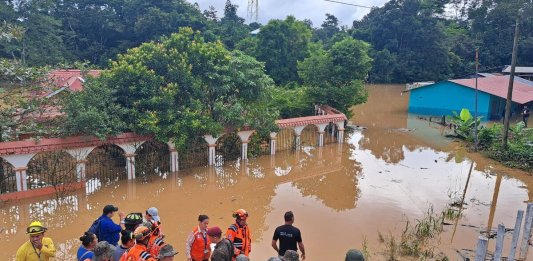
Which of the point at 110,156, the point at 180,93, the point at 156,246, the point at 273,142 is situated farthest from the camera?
the point at 273,142

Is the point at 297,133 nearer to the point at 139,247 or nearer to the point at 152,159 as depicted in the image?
the point at 152,159

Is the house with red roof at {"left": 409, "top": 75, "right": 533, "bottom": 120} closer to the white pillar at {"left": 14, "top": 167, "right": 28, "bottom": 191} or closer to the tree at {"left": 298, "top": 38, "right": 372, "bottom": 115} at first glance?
the tree at {"left": 298, "top": 38, "right": 372, "bottom": 115}

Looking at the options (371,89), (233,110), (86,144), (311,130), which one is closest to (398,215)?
(233,110)

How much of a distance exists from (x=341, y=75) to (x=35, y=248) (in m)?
18.8

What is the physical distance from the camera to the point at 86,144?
42.7ft

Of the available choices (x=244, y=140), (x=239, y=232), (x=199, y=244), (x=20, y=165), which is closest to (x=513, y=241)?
(x=239, y=232)

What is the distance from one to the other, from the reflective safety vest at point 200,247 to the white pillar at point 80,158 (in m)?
8.69

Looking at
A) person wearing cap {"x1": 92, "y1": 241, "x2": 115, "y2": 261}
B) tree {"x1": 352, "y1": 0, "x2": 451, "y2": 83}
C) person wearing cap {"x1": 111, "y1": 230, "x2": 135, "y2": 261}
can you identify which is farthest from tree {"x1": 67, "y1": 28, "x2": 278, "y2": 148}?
tree {"x1": 352, "y1": 0, "x2": 451, "y2": 83}

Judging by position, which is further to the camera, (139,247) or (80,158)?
(80,158)

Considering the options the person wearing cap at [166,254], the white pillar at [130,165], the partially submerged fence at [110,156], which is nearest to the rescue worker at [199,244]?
the person wearing cap at [166,254]

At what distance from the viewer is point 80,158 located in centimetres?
1308

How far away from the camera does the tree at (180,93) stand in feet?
45.8

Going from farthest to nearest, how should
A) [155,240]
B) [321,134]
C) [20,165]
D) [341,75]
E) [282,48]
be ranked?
1. [282,48]
2. [341,75]
3. [321,134]
4. [20,165]
5. [155,240]

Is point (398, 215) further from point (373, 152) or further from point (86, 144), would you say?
point (86, 144)
